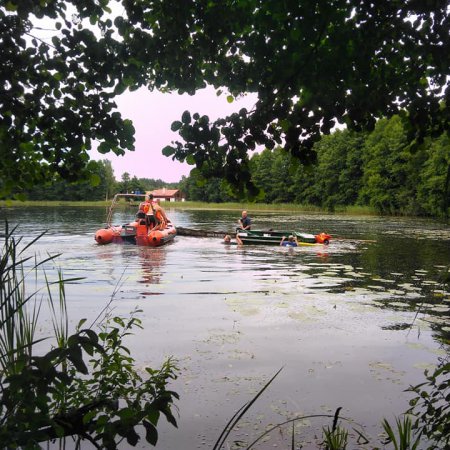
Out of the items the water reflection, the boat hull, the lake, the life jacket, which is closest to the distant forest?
the life jacket

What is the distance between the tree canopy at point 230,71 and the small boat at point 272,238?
66.8ft

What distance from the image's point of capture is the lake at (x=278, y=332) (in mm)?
5227

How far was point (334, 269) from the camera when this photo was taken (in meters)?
16.3

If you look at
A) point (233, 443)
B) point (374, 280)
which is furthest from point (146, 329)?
point (374, 280)

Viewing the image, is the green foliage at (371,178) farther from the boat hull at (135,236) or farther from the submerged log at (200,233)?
the boat hull at (135,236)

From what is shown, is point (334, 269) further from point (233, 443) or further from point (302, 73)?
point (302, 73)

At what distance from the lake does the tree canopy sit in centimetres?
106

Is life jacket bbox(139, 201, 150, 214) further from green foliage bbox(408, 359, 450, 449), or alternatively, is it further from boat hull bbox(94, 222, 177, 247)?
green foliage bbox(408, 359, 450, 449)

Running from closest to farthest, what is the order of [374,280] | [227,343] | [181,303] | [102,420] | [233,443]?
[102,420] → [233,443] → [227,343] → [181,303] → [374,280]

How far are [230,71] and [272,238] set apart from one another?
20.6 m

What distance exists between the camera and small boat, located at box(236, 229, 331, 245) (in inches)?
947

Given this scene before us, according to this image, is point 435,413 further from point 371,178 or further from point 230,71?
point 371,178

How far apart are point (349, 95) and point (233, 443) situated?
319cm

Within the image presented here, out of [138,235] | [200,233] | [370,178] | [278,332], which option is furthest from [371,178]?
[278,332]
